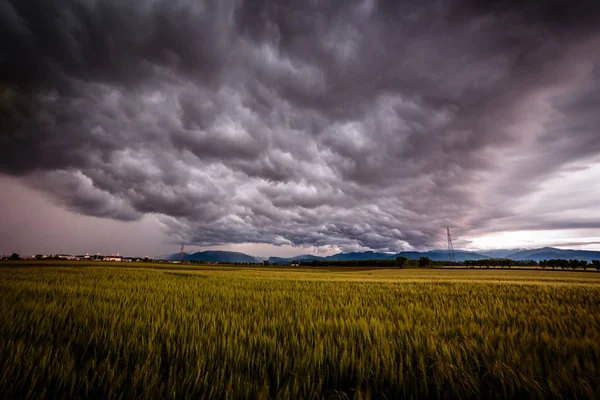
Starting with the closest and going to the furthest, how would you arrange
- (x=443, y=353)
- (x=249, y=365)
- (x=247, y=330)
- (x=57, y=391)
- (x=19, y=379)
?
(x=57, y=391), (x=19, y=379), (x=249, y=365), (x=443, y=353), (x=247, y=330)

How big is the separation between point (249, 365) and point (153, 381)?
0.89m

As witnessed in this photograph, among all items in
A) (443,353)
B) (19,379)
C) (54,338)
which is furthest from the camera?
(54,338)

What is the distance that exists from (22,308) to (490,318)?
8.91 metres

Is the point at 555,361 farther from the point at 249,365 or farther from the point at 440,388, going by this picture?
the point at 249,365

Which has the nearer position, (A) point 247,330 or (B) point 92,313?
(A) point 247,330

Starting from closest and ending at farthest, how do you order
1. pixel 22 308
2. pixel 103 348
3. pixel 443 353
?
pixel 443 353 < pixel 103 348 < pixel 22 308

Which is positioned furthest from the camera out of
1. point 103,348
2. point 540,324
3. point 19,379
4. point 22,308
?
point 22,308

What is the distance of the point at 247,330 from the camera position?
3480 millimetres

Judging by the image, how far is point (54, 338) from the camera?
128 inches

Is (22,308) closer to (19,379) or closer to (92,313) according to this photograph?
(92,313)

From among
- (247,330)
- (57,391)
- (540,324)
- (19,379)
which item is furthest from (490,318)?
(19,379)

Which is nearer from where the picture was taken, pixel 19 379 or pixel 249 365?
pixel 19 379

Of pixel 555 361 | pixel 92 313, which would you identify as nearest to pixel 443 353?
pixel 555 361

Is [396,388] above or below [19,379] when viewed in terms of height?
below
